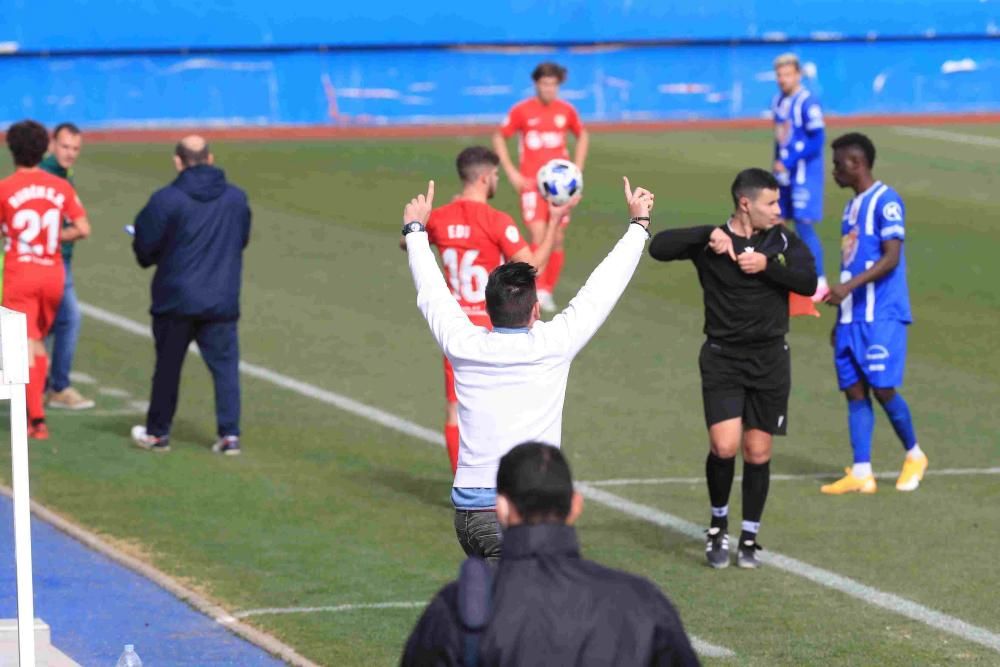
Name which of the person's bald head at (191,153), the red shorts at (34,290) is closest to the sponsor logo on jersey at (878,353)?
the person's bald head at (191,153)

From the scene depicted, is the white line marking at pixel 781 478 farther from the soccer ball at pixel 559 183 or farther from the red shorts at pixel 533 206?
the red shorts at pixel 533 206

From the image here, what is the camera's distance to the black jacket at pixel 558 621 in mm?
4207

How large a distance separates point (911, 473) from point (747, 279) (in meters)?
2.68

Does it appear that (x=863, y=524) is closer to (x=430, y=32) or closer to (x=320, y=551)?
(x=320, y=551)

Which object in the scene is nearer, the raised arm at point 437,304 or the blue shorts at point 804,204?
the raised arm at point 437,304

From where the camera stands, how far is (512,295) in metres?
6.29

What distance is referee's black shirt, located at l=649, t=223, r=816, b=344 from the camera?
31.2ft

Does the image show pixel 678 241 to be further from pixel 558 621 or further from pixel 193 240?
pixel 558 621

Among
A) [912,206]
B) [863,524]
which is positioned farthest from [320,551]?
[912,206]

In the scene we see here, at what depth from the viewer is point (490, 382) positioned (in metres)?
6.43

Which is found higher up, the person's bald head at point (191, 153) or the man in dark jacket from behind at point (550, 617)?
the person's bald head at point (191, 153)

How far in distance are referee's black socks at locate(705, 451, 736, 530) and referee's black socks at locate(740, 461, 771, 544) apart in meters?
0.09

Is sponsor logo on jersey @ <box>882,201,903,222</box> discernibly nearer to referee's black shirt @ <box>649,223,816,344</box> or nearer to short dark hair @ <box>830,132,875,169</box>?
short dark hair @ <box>830,132,875,169</box>

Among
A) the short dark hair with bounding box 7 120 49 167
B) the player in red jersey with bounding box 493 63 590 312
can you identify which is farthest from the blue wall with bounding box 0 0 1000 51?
the short dark hair with bounding box 7 120 49 167
